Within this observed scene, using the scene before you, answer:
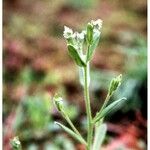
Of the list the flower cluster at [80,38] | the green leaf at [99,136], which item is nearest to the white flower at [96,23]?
the flower cluster at [80,38]

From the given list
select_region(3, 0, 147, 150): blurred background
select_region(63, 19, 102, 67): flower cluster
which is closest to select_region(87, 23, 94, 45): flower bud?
select_region(63, 19, 102, 67): flower cluster

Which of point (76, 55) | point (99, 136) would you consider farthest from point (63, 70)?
point (76, 55)

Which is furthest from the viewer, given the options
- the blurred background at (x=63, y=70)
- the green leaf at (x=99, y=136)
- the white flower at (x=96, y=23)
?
the blurred background at (x=63, y=70)

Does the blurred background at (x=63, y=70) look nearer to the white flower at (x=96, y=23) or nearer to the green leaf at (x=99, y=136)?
the green leaf at (x=99, y=136)

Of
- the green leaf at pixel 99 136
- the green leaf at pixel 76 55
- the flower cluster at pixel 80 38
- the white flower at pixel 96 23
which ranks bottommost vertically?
the green leaf at pixel 99 136

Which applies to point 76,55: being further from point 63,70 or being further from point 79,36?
point 63,70

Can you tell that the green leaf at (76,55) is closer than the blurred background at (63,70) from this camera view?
Yes

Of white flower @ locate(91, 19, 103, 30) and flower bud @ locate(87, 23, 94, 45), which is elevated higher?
white flower @ locate(91, 19, 103, 30)

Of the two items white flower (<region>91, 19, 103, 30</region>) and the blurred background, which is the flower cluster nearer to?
white flower (<region>91, 19, 103, 30</region>)
